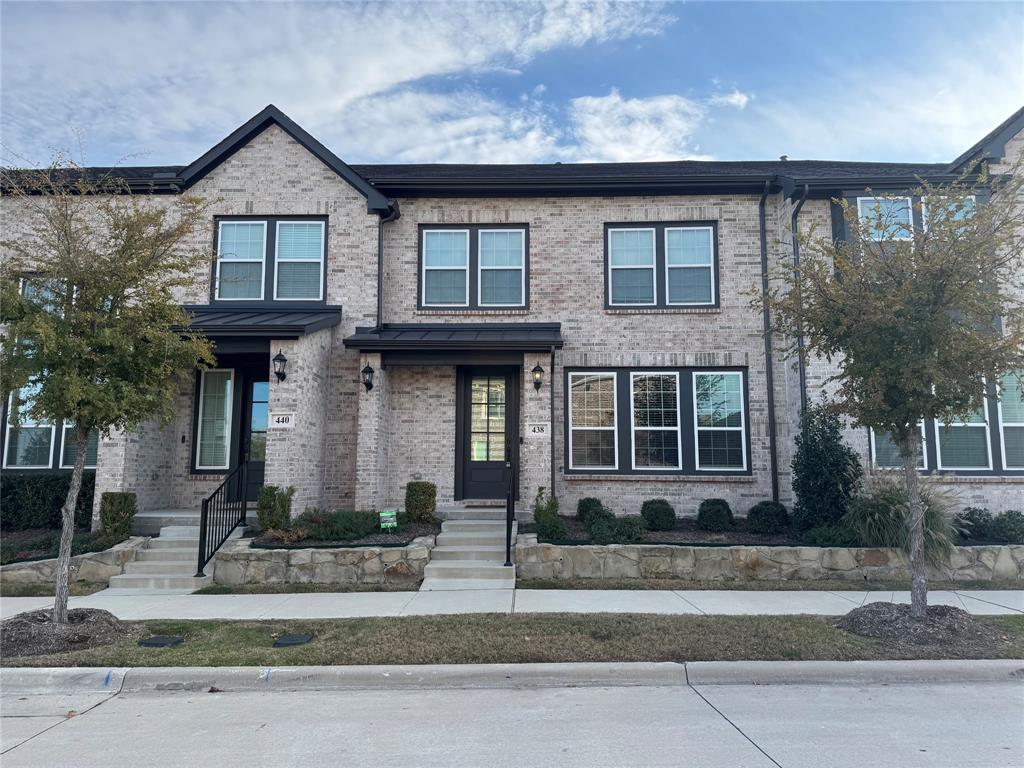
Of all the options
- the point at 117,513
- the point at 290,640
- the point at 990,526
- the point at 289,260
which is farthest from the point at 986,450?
the point at 117,513

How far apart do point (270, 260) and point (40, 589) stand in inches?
262

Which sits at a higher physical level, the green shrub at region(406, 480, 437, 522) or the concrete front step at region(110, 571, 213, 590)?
the green shrub at region(406, 480, 437, 522)

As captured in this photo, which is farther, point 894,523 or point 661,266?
point 661,266

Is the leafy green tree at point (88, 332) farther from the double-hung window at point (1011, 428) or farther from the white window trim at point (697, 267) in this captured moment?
the double-hung window at point (1011, 428)

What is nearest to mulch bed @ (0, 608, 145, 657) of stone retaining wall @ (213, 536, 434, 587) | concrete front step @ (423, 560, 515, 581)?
stone retaining wall @ (213, 536, 434, 587)

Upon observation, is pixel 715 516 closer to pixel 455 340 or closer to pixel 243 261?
pixel 455 340

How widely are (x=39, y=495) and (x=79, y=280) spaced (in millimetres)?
6696

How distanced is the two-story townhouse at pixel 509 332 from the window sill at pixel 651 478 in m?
0.04

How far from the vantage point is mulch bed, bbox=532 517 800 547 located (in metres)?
10.2

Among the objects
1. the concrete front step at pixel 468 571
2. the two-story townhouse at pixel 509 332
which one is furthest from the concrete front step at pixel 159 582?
the concrete front step at pixel 468 571

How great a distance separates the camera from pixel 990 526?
10.6 m

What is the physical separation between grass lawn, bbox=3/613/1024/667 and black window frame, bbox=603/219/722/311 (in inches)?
271

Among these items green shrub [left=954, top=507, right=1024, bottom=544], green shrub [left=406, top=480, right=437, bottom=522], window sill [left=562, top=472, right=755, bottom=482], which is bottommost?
green shrub [left=954, top=507, right=1024, bottom=544]

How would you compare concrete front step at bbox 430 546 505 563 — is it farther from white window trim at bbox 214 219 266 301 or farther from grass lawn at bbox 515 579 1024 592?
white window trim at bbox 214 219 266 301
